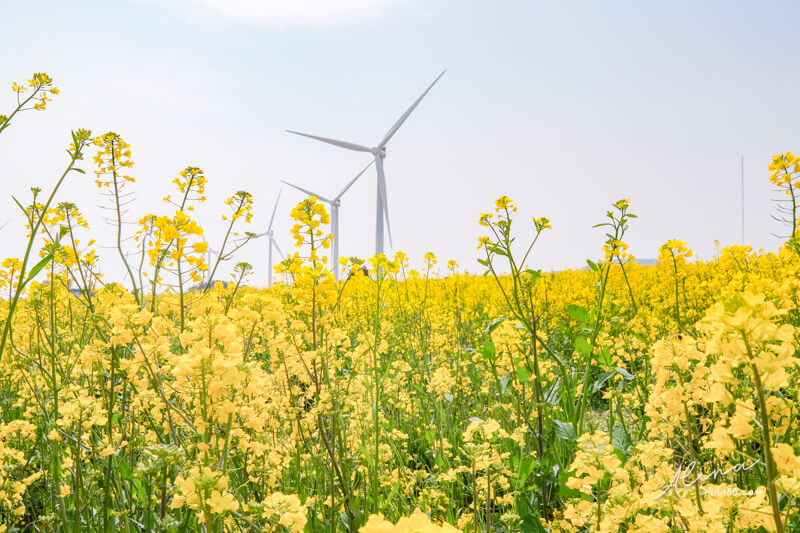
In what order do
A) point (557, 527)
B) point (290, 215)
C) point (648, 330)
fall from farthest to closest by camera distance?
point (648, 330) → point (290, 215) → point (557, 527)

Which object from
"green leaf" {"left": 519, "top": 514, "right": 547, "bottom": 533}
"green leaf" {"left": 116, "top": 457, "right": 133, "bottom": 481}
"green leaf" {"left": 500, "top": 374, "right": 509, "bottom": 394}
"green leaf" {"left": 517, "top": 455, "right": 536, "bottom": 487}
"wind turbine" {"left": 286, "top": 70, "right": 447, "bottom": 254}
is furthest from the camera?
"wind turbine" {"left": 286, "top": 70, "right": 447, "bottom": 254}

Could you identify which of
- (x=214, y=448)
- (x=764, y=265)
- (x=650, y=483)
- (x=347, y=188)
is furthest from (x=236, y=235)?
(x=347, y=188)

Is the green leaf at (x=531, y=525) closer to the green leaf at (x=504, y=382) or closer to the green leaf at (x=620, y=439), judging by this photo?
the green leaf at (x=620, y=439)

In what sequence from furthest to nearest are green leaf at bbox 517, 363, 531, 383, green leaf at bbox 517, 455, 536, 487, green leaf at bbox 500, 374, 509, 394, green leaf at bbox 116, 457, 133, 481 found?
green leaf at bbox 500, 374, 509, 394 < green leaf at bbox 517, 363, 531, 383 < green leaf at bbox 116, 457, 133, 481 < green leaf at bbox 517, 455, 536, 487

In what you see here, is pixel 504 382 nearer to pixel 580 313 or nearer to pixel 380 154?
pixel 580 313

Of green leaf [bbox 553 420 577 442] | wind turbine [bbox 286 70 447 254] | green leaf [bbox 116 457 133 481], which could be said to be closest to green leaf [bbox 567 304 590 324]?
green leaf [bbox 553 420 577 442]

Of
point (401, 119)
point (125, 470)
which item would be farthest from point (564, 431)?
point (401, 119)


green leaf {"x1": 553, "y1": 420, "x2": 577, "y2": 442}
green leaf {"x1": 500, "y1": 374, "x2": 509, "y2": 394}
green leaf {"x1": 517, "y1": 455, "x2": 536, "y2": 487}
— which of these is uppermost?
green leaf {"x1": 500, "y1": 374, "x2": 509, "y2": 394}

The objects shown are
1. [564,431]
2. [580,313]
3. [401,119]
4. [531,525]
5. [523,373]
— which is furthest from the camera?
[401,119]

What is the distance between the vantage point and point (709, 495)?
1181 millimetres

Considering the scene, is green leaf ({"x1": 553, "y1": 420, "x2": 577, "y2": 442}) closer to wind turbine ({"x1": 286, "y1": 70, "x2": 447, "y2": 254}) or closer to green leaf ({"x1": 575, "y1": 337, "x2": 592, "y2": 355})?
green leaf ({"x1": 575, "y1": 337, "x2": 592, "y2": 355})

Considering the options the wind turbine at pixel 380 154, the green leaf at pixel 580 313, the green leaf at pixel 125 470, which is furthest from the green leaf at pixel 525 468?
the wind turbine at pixel 380 154

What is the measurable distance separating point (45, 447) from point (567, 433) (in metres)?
2.96

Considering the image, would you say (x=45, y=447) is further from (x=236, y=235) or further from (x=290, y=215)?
(x=290, y=215)
